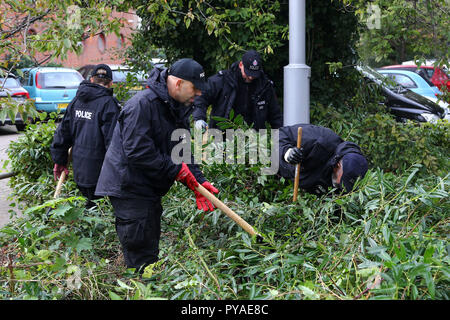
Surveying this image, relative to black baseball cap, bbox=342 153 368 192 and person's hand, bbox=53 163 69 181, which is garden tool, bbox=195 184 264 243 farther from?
person's hand, bbox=53 163 69 181

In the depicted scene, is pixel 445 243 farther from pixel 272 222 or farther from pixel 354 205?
pixel 272 222

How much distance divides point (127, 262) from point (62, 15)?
3.11m

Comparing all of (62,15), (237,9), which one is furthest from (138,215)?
(237,9)

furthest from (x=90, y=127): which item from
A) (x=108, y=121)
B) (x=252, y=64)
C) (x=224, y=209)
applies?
(x=224, y=209)

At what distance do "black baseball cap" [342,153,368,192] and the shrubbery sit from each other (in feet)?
0.46

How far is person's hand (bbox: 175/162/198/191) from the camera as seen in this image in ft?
12.2

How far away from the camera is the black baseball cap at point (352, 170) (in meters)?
3.97

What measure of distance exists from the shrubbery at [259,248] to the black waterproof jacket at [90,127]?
48cm

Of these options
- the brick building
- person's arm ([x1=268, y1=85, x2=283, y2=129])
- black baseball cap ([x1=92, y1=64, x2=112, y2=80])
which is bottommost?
person's arm ([x1=268, y1=85, x2=283, y2=129])

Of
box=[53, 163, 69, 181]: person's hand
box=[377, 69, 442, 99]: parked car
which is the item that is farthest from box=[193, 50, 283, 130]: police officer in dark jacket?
box=[377, 69, 442, 99]: parked car

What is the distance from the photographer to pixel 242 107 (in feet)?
19.4

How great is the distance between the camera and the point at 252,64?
223 inches
